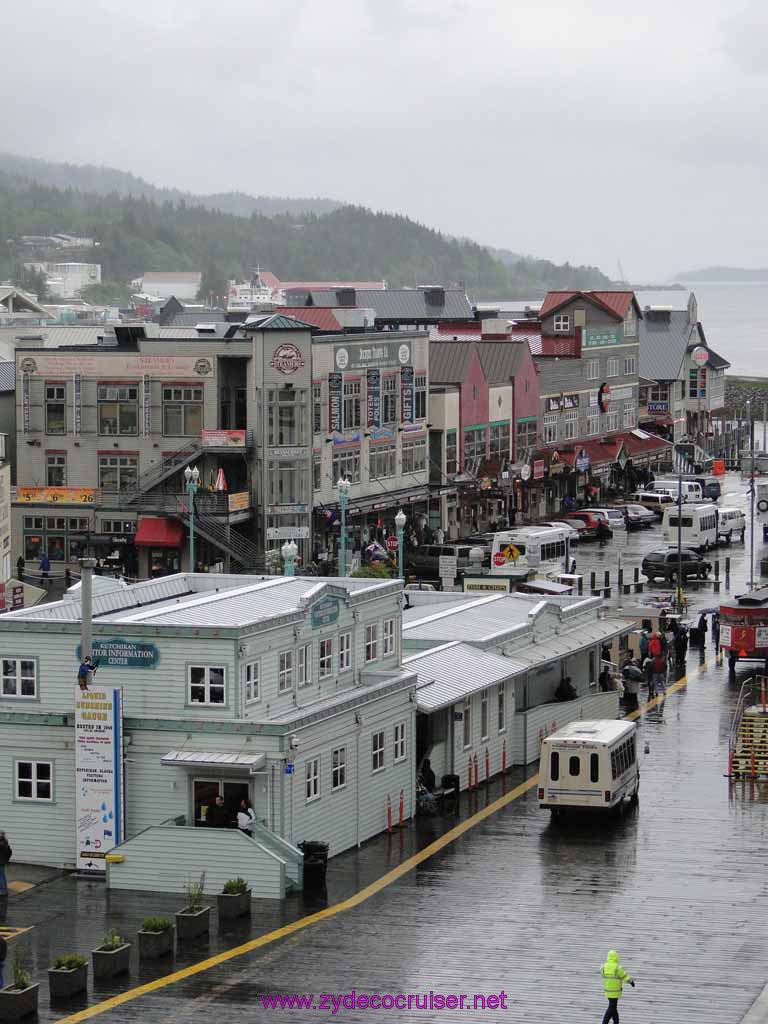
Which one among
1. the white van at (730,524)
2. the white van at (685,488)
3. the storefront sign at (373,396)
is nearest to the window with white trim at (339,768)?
the storefront sign at (373,396)

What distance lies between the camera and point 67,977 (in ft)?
104

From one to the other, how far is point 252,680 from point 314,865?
408cm

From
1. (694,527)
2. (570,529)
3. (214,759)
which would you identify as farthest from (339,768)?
(694,527)

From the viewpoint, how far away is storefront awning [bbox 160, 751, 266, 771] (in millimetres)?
39125

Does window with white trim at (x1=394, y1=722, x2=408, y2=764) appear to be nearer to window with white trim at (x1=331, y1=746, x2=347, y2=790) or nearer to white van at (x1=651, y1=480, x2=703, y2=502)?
window with white trim at (x1=331, y1=746, x2=347, y2=790)

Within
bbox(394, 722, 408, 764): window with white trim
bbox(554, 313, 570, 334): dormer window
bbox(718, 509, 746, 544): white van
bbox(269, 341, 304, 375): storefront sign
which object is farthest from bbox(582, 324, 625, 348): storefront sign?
bbox(394, 722, 408, 764): window with white trim

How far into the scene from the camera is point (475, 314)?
156m

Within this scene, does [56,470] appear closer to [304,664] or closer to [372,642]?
[372,642]

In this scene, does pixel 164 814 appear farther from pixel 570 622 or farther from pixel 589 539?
pixel 589 539

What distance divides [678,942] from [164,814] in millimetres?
10491

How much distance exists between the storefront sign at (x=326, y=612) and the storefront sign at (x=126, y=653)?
404 cm

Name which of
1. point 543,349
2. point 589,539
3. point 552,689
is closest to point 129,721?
point 552,689

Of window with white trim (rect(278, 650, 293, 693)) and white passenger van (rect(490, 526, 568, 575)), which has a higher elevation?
window with white trim (rect(278, 650, 293, 693))

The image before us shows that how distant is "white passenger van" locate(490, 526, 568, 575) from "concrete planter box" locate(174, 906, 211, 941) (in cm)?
5297
